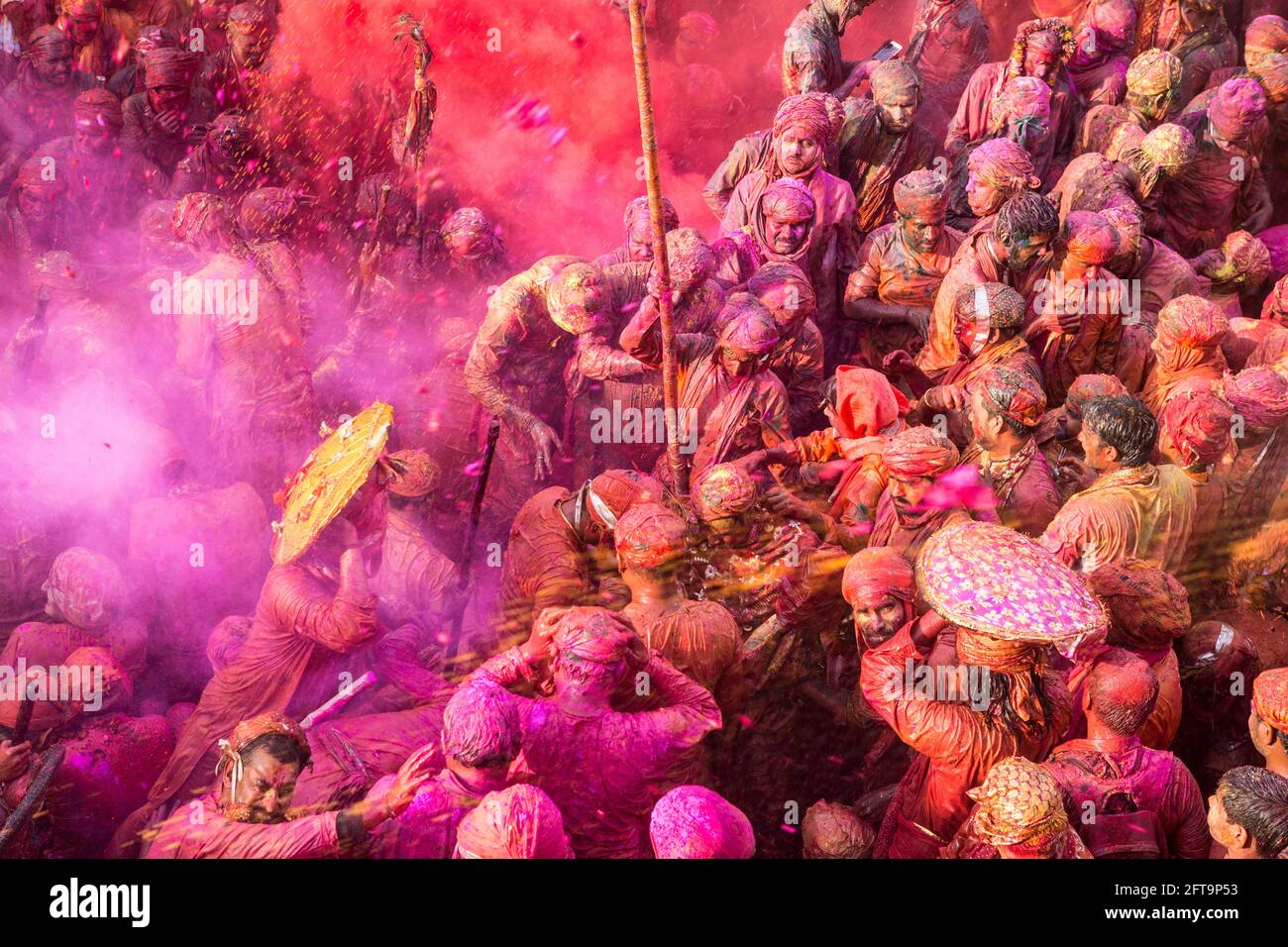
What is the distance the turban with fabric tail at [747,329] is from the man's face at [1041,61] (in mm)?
4002

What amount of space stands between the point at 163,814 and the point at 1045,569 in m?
4.16

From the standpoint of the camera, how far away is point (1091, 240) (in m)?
8.15

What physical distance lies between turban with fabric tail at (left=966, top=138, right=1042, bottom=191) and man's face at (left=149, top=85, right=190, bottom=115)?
241 inches

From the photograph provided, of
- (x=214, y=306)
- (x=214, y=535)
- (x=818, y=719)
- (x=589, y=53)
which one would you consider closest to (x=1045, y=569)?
(x=818, y=719)

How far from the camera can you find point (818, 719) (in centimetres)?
705

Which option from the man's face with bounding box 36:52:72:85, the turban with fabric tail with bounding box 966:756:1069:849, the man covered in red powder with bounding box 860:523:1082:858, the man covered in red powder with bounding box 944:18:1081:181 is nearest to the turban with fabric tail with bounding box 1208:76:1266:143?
the man covered in red powder with bounding box 944:18:1081:181

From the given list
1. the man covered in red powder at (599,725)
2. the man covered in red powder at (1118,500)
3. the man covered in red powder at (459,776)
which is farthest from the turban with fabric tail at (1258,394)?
the man covered in red powder at (459,776)

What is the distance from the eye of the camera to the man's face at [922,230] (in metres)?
8.70

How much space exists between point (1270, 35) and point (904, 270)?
3970 millimetres

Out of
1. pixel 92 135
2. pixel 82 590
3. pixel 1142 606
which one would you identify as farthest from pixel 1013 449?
pixel 92 135

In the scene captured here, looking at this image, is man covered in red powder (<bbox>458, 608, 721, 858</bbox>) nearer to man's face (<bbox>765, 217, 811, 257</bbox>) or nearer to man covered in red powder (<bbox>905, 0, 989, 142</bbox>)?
man's face (<bbox>765, 217, 811, 257</bbox>)

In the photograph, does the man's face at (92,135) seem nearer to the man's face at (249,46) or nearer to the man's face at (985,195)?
the man's face at (249,46)

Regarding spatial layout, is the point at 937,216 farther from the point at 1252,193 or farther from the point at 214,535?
the point at 214,535

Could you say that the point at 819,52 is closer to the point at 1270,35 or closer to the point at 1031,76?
the point at 1031,76
